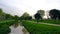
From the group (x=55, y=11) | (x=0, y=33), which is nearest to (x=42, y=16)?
(x=55, y=11)

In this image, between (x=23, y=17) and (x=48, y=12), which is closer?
(x=48, y=12)

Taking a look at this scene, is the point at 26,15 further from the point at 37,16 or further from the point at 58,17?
the point at 58,17

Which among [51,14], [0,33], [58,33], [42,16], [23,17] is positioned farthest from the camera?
[23,17]

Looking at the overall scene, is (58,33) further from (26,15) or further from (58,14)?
(26,15)

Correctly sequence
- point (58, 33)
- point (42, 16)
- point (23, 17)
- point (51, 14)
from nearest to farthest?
point (58, 33)
point (51, 14)
point (42, 16)
point (23, 17)

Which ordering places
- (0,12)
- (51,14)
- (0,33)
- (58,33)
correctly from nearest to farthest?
(58,33) → (0,33) → (0,12) → (51,14)

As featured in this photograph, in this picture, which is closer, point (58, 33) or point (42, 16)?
point (58, 33)

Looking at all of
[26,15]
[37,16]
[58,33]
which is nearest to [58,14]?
[37,16]

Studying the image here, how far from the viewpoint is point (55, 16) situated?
234ft

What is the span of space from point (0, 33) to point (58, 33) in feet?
20.0

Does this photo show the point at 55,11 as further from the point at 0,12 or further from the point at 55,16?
the point at 0,12

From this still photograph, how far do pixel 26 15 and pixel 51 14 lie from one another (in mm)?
46756

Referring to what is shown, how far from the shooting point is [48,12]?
75000mm

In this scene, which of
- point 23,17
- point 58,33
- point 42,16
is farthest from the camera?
point 23,17
